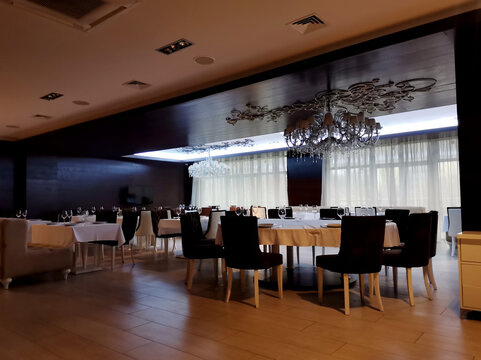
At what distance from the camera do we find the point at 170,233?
6668mm

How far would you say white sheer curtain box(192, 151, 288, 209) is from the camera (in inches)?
468

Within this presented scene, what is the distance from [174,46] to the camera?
12.7 feet

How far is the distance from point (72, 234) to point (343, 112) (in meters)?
4.33

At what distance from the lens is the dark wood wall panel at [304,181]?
35.6ft

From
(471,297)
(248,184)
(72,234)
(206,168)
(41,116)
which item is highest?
(41,116)

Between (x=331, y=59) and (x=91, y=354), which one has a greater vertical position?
(x=331, y=59)

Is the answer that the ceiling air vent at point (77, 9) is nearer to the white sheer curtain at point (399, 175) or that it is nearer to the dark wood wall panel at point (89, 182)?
the dark wood wall panel at point (89, 182)

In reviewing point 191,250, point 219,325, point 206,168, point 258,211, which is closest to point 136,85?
point 191,250

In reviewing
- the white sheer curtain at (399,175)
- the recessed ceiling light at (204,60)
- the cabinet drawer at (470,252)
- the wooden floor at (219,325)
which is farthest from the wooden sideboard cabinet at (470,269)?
the white sheer curtain at (399,175)

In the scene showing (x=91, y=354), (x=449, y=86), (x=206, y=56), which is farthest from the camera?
(x=449, y=86)

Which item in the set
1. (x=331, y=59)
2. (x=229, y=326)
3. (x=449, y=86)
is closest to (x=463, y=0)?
(x=331, y=59)

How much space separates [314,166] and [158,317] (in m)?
8.34

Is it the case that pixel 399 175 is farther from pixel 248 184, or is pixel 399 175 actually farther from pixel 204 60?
pixel 204 60

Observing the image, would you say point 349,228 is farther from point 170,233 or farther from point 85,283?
point 170,233
